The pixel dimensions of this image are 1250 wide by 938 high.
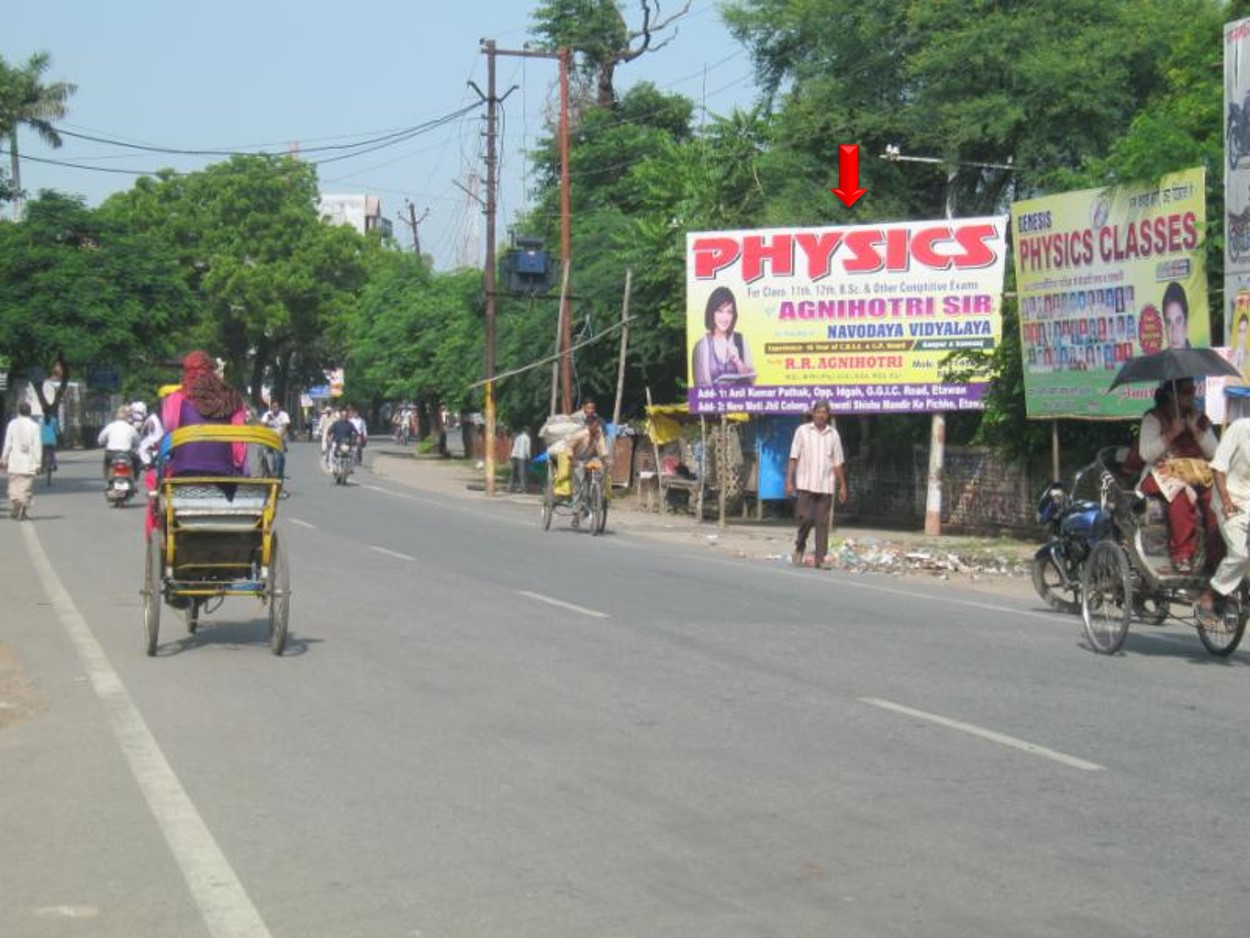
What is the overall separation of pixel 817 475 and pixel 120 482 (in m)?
14.7

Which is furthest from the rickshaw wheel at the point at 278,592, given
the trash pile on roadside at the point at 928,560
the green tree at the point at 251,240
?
the green tree at the point at 251,240

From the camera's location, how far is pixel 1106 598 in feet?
39.5

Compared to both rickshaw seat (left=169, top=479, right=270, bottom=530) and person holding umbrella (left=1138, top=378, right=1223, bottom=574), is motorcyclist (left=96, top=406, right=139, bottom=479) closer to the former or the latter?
rickshaw seat (left=169, top=479, right=270, bottom=530)

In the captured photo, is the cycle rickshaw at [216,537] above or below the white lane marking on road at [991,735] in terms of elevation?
above

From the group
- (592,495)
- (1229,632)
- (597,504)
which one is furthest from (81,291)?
(1229,632)

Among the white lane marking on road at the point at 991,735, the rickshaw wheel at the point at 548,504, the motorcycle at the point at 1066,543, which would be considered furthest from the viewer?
the rickshaw wheel at the point at 548,504

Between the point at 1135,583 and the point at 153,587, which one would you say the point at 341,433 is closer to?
the point at 153,587

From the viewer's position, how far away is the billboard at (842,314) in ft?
88.8

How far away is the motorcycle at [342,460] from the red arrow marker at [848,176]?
45.0 ft

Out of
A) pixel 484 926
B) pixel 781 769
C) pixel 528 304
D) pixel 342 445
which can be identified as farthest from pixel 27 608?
pixel 528 304

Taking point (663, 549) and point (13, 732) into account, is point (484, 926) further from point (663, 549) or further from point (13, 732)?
point (663, 549)

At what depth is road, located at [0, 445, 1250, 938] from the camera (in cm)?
577

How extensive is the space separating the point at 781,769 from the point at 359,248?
8914 centimetres

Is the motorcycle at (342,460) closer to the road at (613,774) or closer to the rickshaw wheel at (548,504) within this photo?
the rickshaw wheel at (548,504)
